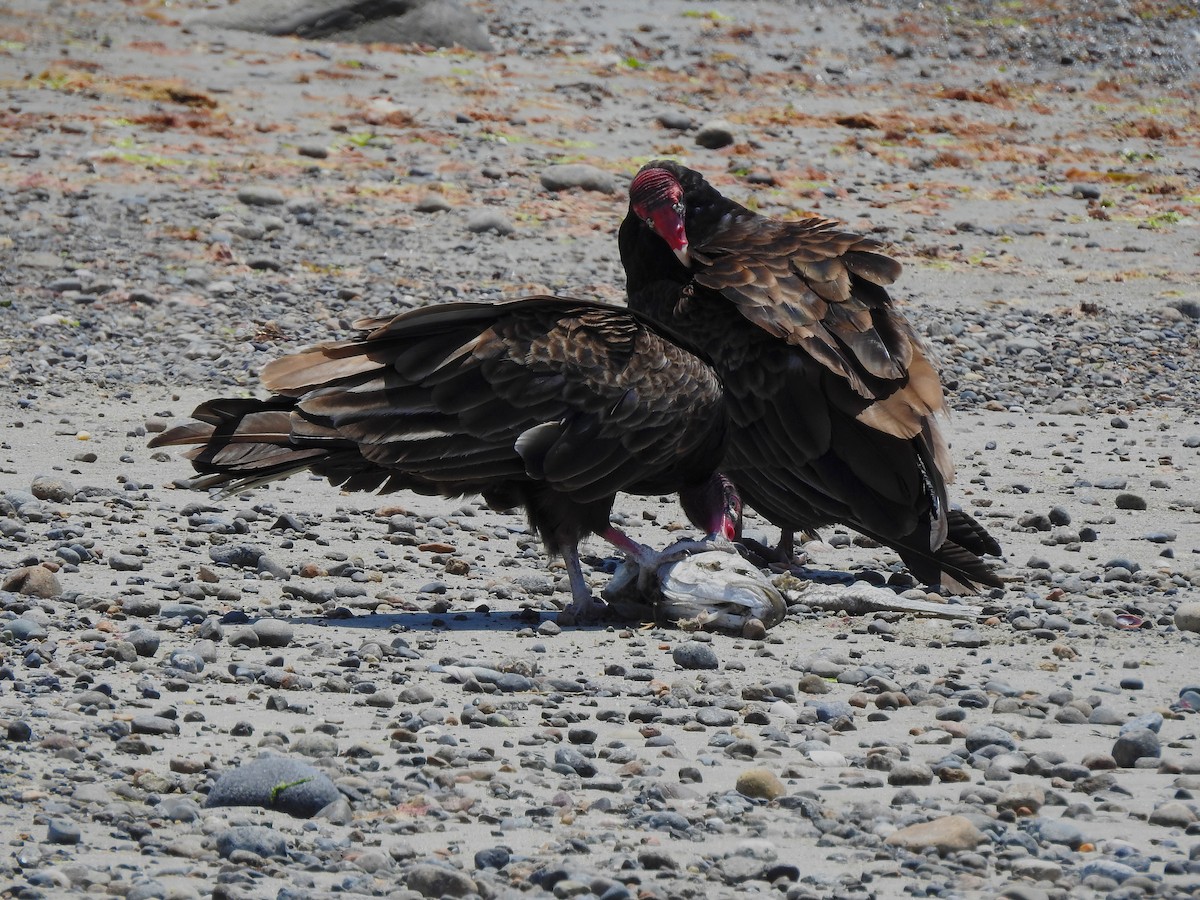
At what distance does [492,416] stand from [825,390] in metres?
1.41

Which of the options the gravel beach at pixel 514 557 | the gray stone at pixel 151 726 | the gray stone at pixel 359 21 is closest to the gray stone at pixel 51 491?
the gravel beach at pixel 514 557

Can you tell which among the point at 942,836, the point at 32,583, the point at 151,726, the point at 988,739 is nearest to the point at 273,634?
the point at 32,583

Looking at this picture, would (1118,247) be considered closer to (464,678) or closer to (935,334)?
(935,334)

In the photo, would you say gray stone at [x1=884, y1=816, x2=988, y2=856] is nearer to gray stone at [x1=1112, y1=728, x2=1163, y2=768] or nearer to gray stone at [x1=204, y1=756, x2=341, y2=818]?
gray stone at [x1=1112, y1=728, x2=1163, y2=768]

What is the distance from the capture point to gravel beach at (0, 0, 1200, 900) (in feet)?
11.8

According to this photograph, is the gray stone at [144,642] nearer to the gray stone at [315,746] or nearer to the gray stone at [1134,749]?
the gray stone at [315,746]

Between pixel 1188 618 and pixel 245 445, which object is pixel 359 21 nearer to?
pixel 245 445

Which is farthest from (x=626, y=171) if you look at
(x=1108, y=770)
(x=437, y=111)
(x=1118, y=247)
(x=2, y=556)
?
(x=1108, y=770)

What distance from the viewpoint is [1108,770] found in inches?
160

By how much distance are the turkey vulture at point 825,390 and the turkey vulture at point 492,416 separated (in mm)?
399

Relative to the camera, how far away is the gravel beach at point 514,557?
360 cm

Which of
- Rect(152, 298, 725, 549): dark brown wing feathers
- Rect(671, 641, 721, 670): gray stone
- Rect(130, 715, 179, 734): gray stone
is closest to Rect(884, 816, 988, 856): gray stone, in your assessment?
Rect(671, 641, 721, 670): gray stone

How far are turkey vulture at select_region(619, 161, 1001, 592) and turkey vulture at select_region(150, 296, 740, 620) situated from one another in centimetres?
40

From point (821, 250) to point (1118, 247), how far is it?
22.3 ft
